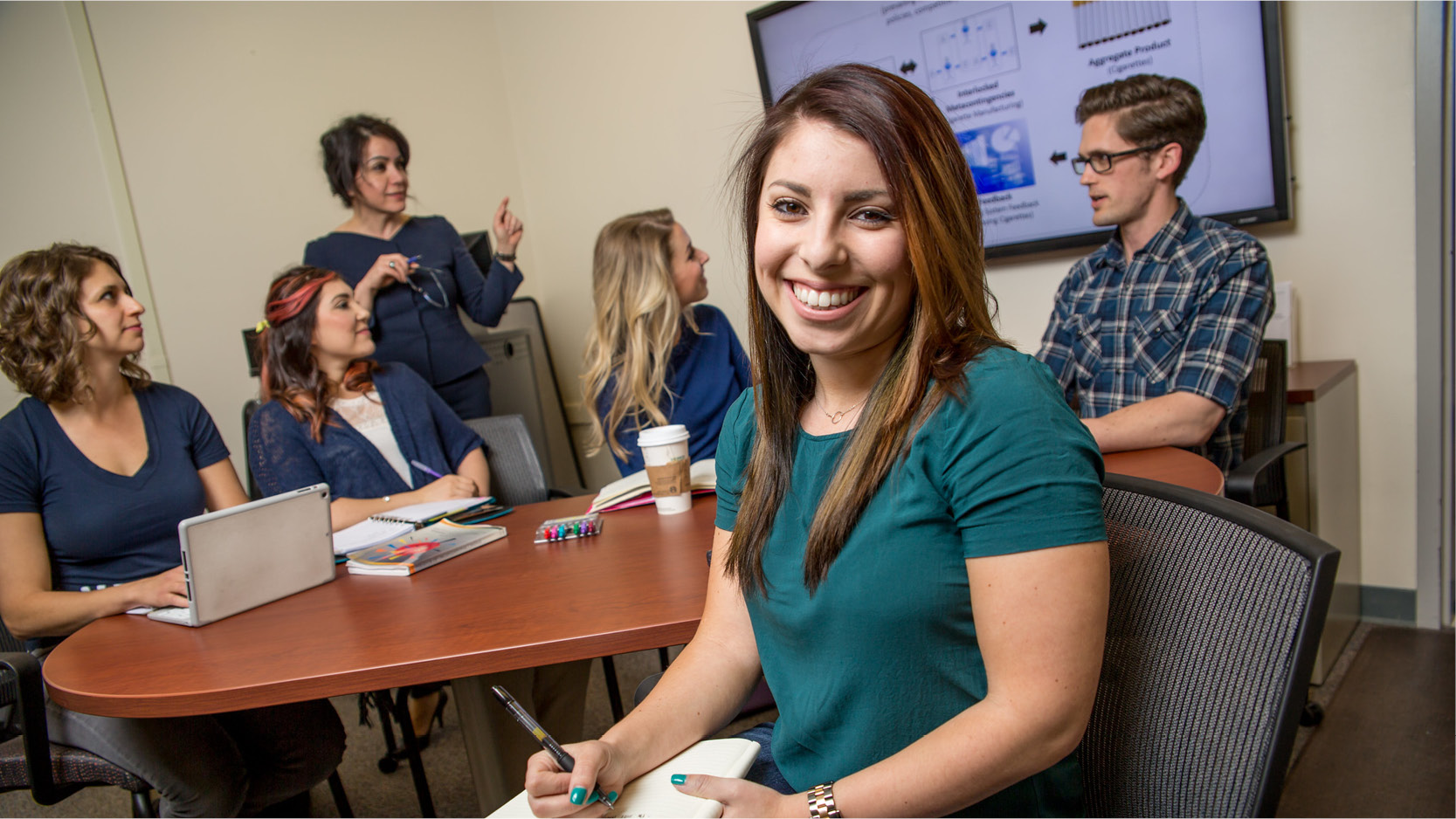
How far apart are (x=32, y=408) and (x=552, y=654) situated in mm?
1487

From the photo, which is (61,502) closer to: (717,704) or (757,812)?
(717,704)

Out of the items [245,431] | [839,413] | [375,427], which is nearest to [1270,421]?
[839,413]

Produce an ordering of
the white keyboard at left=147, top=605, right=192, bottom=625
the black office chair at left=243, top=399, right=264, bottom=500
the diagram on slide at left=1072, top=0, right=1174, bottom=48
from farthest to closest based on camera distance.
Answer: the black office chair at left=243, top=399, right=264, bottom=500 < the diagram on slide at left=1072, top=0, right=1174, bottom=48 < the white keyboard at left=147, top=605, right=192, bottom=625

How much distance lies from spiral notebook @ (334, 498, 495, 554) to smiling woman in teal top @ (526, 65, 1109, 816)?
102cm

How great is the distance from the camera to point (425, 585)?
1529 mm

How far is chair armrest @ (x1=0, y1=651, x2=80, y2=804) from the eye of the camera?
1.52 meters

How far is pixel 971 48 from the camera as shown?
291 cm

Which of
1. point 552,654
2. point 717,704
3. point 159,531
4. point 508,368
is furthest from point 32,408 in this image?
point 508,368

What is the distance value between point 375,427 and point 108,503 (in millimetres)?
647

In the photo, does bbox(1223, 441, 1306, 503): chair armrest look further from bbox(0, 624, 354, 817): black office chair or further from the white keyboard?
bbox(0, 624, 354, 817): black office chair

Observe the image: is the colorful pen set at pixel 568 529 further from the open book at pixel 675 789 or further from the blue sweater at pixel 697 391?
the open book at pixel 675 789

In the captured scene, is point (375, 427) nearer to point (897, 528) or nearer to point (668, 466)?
point (668, 466)

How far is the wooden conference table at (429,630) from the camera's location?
3.91 ft

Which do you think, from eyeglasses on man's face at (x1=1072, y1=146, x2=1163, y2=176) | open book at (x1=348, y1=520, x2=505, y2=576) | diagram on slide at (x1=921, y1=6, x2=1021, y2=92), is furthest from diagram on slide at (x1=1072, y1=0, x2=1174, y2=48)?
open book at (x1=348, y1=520, x2=505, y2=576)
